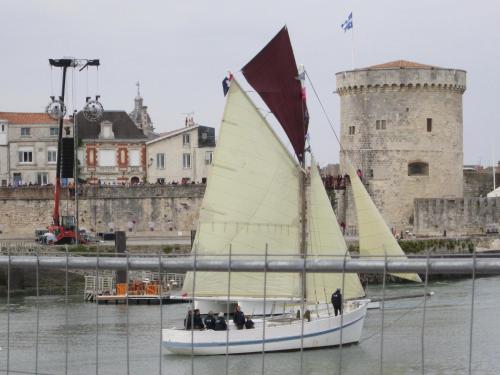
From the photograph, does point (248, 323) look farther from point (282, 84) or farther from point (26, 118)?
point (26, 118)

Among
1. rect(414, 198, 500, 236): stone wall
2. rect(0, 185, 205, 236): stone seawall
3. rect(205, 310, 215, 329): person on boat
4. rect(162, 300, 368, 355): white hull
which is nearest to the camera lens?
rect(162, 300, 368, 355): white hull

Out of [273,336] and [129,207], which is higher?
[129,207]

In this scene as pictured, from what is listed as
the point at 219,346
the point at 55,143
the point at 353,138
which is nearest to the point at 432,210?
the point at 353,138

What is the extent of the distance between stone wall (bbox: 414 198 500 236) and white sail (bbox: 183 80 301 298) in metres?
28.0

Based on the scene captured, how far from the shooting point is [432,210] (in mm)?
61031

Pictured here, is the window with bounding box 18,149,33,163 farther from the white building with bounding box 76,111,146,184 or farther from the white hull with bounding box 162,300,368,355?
the white hull with bounding box 162,300,368,355

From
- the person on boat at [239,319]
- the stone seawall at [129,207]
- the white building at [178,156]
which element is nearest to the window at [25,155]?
the white building at [178,156]

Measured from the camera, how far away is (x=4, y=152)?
2872 inches

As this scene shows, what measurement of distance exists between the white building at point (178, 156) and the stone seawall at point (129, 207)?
883 centimetres

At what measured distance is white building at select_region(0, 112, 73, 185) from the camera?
239 feet

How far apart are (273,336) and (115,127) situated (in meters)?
46.1

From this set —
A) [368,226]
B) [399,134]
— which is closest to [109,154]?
[399,134]

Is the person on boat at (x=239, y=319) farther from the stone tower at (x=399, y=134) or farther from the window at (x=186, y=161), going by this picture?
the window at (x=186, y=161)

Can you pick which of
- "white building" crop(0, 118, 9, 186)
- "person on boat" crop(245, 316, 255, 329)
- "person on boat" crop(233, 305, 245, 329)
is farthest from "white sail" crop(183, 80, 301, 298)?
"white building" crop(0, 118, 9, 186)
